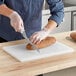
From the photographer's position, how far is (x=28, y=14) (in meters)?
1.51

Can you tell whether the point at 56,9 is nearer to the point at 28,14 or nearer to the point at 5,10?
the point at 28,14

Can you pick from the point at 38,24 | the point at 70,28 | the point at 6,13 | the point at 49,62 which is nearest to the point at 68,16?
the point at 70,28

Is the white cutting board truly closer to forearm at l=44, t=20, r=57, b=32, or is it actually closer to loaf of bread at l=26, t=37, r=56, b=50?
loaf of bread at l=26, t=37, r=56, b=50

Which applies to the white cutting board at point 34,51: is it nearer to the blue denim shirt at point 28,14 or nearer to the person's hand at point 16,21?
the person's hand at point 16,21

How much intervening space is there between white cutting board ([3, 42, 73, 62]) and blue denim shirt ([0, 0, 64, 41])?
23 centimetres

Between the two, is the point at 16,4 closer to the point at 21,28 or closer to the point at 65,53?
the point at 21,28

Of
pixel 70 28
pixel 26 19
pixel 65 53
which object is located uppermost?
pixel 26 19

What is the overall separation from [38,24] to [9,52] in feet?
1.37

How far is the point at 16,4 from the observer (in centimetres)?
148

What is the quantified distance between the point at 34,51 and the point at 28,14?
0.35 meters

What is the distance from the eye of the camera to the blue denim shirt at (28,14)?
4.86ft

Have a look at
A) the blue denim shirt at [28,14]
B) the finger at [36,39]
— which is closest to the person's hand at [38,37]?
the finger at [36,39]

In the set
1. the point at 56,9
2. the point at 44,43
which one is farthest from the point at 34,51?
the point at 56,9

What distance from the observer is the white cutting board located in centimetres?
116
